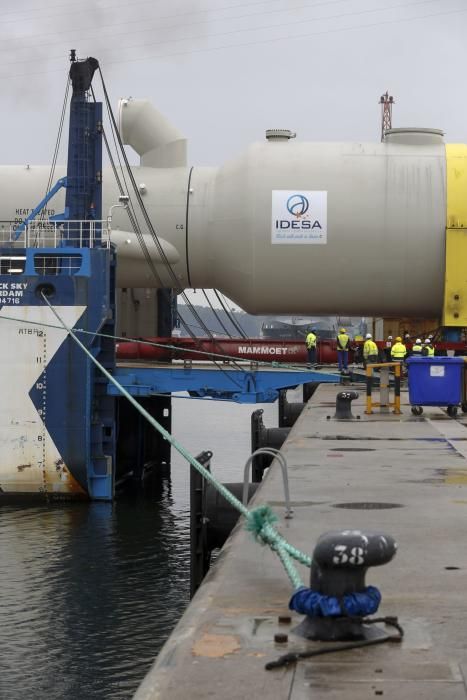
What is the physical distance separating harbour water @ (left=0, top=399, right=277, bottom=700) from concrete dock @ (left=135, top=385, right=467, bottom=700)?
3498 millimetres

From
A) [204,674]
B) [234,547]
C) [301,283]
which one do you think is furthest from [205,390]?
[204,674]

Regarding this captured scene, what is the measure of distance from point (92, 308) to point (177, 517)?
553 cm

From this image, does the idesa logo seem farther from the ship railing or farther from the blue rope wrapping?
the blue rope wrapping

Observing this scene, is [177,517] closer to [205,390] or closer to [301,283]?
[205,390]

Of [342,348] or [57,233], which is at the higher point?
[57,233]

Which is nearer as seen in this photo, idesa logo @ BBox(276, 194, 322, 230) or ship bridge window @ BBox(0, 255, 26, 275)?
ship bridge window @ BBox(0, 255, 26, 275)

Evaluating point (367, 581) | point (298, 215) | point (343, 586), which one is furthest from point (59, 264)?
point (343, 586)

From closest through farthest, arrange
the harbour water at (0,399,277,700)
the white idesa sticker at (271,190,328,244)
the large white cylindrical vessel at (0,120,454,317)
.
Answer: the harbour water at (0,399,277,700) → the white idesa sticker at (271,190,328,244) → the large white cylindrical vessel at (0,120,454,317)

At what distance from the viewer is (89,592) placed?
1761cm

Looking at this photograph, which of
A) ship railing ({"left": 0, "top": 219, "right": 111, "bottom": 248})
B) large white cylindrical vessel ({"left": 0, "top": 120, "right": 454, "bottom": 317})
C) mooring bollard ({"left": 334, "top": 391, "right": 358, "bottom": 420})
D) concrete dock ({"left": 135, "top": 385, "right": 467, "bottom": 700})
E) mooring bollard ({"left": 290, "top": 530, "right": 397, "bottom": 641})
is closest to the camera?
concrete dock ({"left": 135, "top": 385, "right": 467, "bottom": 700})

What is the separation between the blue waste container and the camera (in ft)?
66.7

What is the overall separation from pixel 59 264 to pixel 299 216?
20.4ft

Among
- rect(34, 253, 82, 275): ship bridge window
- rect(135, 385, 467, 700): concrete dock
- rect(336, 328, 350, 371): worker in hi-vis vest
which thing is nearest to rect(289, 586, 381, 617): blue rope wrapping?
rect(135, 385, 467, 700): concrete dock

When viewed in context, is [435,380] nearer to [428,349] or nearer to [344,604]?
[428,349]
